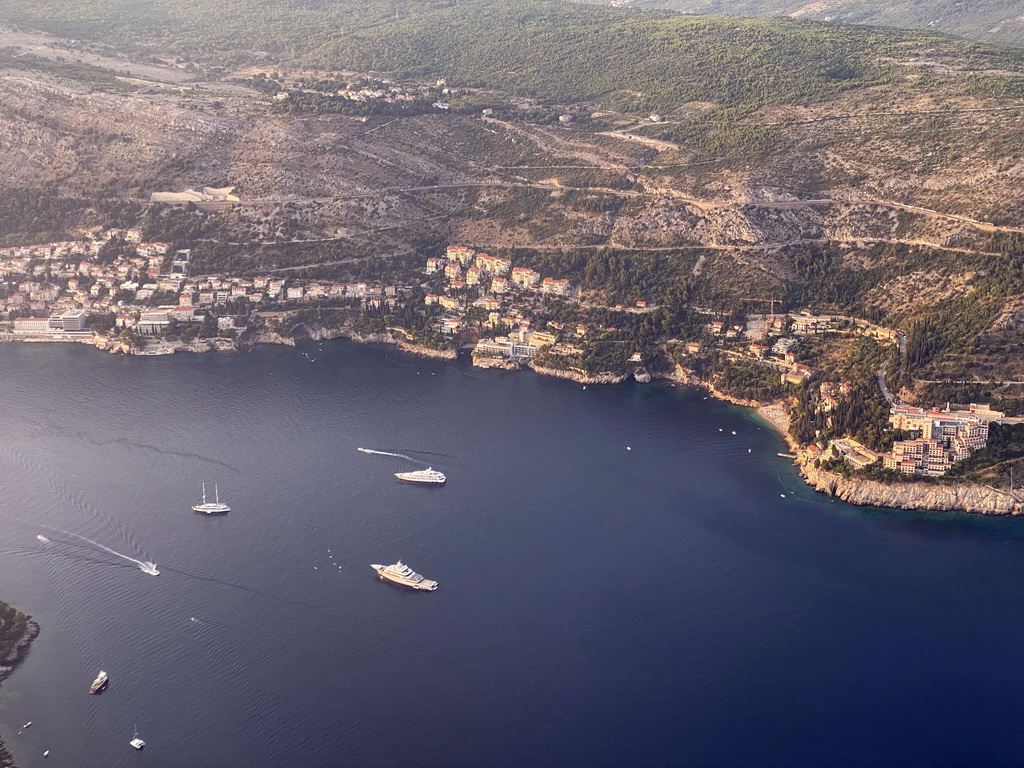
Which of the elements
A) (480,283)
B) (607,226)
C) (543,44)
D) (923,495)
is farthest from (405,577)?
(543,44)

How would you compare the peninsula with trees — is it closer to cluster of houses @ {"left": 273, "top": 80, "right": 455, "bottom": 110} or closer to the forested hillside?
cluster of houses @ {"left": 273, "top": 80, "right": 455, "bottom": 110}

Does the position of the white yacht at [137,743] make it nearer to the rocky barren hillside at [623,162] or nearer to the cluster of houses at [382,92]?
the rocky barren hillside at [623,162]

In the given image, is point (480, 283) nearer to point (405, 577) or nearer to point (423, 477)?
point (423, 477)

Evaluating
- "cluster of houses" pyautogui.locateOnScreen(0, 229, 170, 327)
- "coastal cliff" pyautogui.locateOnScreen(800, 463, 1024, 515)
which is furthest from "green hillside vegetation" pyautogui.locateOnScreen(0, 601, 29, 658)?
"cluster of houses" pyautogui.locateOnScreen(0, 229, 170, 327)

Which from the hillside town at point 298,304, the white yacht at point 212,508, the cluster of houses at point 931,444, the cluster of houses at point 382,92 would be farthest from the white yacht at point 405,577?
the cluster of houses at point 382,92

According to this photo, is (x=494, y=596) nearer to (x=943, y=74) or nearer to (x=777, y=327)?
(x=777, y=327)

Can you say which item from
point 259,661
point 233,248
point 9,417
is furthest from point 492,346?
point 259,661

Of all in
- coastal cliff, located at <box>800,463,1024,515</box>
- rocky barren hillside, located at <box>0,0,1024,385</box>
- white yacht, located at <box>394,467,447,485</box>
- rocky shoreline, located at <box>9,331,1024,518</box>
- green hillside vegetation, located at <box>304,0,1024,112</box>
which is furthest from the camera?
green hillside vegetation, located at <box>304,0,1024,112</box>
